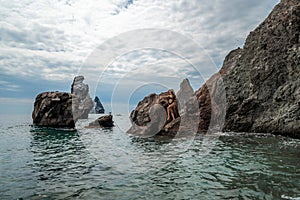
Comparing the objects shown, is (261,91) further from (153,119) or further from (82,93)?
(82,93)

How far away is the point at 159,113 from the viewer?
37.0 meters

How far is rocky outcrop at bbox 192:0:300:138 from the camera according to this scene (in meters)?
31.2

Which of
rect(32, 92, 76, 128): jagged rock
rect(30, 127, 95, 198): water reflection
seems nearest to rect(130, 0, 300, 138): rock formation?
rect(30, 127, 95, 198): water reflection

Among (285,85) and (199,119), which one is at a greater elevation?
(285,85)

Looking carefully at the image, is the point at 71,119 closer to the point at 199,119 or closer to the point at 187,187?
the point at 199,119

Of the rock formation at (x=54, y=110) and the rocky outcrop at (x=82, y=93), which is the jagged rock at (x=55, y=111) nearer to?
the rock formation at (x=54, y=110)

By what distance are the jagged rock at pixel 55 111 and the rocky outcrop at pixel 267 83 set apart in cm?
3372

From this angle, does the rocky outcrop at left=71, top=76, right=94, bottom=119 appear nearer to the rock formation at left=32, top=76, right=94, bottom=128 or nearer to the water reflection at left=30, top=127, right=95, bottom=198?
the rock formation at left=32, top=76, right=94, bottom=128

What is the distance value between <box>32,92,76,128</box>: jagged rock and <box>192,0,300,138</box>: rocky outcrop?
33.7 metres

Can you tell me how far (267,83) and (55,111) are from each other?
4960 centimetres

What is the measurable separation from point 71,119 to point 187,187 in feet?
165

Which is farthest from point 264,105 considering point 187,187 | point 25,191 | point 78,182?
point 25,191

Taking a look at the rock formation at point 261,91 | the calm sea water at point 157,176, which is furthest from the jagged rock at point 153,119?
the calm sea water at point 157,176

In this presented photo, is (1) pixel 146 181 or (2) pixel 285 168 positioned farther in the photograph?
(2) pixel 285 168
